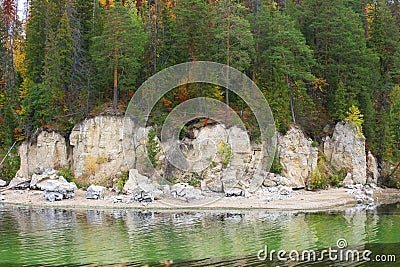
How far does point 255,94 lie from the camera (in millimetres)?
46156

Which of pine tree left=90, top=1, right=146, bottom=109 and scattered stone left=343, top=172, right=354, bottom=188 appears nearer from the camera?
pine tree left=90, top=1, right=146, bottom=109

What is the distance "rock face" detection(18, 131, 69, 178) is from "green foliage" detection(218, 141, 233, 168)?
13486mm

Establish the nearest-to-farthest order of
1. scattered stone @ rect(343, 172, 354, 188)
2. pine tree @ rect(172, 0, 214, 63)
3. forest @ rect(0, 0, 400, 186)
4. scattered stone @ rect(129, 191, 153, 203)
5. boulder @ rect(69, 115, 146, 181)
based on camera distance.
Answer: scattered stone @ rect(129, 191, 153, 203), boulder @ rect(69, 115, 146, 181), forest @ rect(0, 0, 400, 186), scattered stone @ rect(343, 172, 354, 188), pine tree @ rect(172, 0, 214, 63)

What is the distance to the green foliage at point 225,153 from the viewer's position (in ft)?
138

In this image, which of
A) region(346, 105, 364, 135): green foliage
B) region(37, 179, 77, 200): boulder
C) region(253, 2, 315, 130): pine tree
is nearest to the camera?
region(37, 179, 77, 200): boulder

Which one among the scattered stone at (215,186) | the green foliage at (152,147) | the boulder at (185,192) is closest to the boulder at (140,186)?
the boulder at (185,192)

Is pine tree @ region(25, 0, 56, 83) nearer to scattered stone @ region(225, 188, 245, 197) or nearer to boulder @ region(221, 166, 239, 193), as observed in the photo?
boulder @ region(221, 166, 239, 193)

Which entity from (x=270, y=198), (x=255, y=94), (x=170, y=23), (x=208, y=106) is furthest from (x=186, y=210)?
(x=170, y=23)

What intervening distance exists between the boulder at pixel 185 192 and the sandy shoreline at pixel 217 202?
694 mm

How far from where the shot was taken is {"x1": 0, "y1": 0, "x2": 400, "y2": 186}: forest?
148 feet

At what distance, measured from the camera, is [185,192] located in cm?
3881

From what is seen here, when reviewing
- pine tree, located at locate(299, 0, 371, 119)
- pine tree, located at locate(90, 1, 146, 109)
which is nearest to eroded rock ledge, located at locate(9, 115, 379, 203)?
pine tree, located at locate(90, 1, 146, 109)

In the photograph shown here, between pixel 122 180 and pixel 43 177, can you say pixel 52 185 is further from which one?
pixel 122 180

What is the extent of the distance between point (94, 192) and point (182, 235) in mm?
15938
